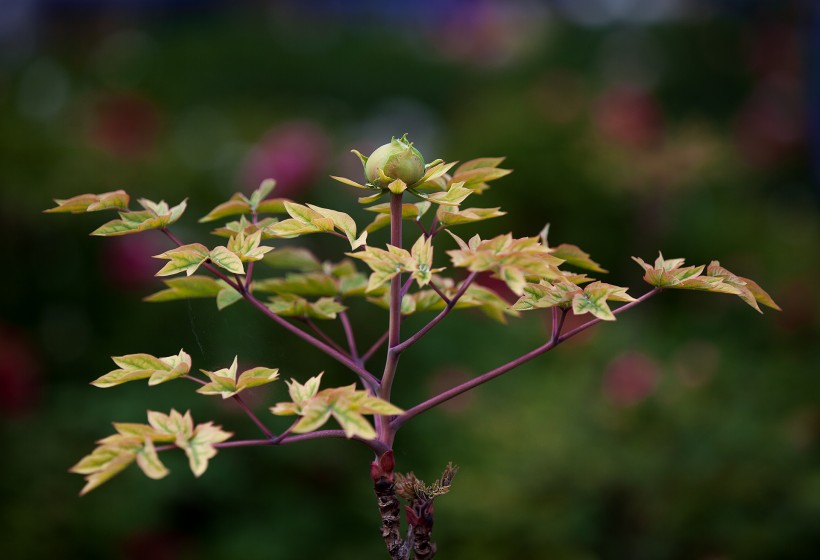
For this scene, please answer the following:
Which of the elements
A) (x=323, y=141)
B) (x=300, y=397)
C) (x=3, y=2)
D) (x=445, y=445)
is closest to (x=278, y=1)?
(x=3, y=2)

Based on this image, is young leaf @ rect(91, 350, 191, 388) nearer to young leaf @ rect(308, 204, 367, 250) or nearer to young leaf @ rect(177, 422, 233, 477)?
young leaf @ rect(177, 422, 233, 477)

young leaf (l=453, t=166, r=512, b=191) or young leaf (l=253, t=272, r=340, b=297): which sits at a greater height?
young leaf (l=453, t=166, r=512, b=191)

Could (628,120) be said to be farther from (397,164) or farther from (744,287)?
(397,164)

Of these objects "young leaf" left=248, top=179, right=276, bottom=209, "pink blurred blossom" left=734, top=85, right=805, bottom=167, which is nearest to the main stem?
"young leaf" left=248, top=179, right=276, bottom=209

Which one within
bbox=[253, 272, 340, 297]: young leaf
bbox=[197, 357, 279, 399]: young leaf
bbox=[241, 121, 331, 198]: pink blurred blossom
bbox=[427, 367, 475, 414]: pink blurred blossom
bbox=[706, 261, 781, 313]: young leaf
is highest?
bbox=[706, 261, 781, 313]: young leaf

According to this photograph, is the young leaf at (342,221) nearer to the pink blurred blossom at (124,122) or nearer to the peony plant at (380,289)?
the peony plant at (380,289)

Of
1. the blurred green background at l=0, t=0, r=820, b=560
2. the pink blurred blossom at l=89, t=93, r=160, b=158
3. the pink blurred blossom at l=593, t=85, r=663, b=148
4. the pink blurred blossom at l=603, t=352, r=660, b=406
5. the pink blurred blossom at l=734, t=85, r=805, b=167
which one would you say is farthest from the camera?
the pink blurred blossom at l=734, t=85, r=805, b=167
